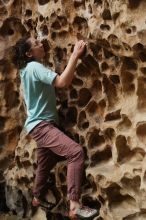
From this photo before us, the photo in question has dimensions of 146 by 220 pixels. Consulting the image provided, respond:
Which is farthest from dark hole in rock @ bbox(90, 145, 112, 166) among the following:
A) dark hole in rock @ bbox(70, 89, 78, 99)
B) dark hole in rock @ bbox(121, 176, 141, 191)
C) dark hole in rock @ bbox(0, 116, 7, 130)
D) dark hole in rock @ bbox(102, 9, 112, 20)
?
dark hole in rock @ bbox(0, 116, 7, 130)

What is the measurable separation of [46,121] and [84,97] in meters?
0.28

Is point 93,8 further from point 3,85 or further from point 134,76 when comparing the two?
point 3,85

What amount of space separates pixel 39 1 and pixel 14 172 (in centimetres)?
119

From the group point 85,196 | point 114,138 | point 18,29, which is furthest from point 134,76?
point 18,29

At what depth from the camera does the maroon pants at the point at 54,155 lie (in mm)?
3180

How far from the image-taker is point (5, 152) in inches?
161

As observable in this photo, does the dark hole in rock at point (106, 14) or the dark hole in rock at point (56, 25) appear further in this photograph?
the dark hole in rock at point (56, 25)

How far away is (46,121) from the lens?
3.36 m

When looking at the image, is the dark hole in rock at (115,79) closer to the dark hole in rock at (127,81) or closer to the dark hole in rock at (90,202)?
the dark hole in rock at (127,81)

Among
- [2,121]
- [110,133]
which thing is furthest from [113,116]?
[2,121]

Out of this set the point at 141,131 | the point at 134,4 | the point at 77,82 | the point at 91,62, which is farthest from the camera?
the point at 77,82

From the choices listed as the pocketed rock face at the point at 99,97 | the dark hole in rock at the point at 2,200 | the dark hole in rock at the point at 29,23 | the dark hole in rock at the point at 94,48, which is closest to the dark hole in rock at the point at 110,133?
the pocketed rock face at the point at 99,97

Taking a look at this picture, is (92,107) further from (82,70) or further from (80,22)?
(80,22)

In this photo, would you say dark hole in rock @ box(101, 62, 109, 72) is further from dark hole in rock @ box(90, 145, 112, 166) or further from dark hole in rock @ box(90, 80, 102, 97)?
dark hole in rock @ box(90, 145, 112, 166)
